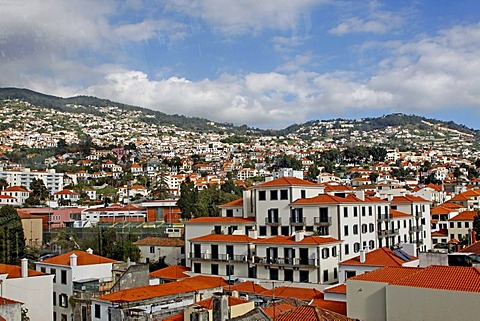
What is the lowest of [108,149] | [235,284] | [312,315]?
[235,284]

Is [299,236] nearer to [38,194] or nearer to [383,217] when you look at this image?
[383,217]

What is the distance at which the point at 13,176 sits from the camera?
135000mm

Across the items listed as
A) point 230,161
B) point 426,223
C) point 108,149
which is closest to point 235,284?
point 426,223

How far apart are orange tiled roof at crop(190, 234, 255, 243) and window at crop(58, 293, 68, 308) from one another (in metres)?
10.5

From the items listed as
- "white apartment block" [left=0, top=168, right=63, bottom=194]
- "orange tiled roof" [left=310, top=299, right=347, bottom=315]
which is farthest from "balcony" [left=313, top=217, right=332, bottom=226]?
"white apartment block" [left=0, top=168, right=63, bottom=194]

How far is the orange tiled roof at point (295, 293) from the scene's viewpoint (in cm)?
2888

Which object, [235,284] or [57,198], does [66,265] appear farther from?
[57,198]

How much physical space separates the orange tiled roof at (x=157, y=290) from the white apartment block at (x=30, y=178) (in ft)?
365

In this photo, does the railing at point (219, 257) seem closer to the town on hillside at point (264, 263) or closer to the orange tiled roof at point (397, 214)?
A: the town on hillside at point (264, 263)

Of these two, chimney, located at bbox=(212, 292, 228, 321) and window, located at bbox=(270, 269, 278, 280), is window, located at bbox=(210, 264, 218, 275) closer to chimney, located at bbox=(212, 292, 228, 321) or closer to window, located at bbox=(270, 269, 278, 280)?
window, located at bbox=(270, 269, 278, 280)

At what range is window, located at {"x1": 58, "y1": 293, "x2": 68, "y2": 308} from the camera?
3100 centimetres

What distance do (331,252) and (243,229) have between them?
767 cm

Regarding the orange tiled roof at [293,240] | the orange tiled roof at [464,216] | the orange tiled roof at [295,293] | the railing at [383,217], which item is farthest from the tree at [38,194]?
the orange tiled roof at [295,293]

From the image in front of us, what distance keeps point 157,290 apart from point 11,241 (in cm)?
2599
